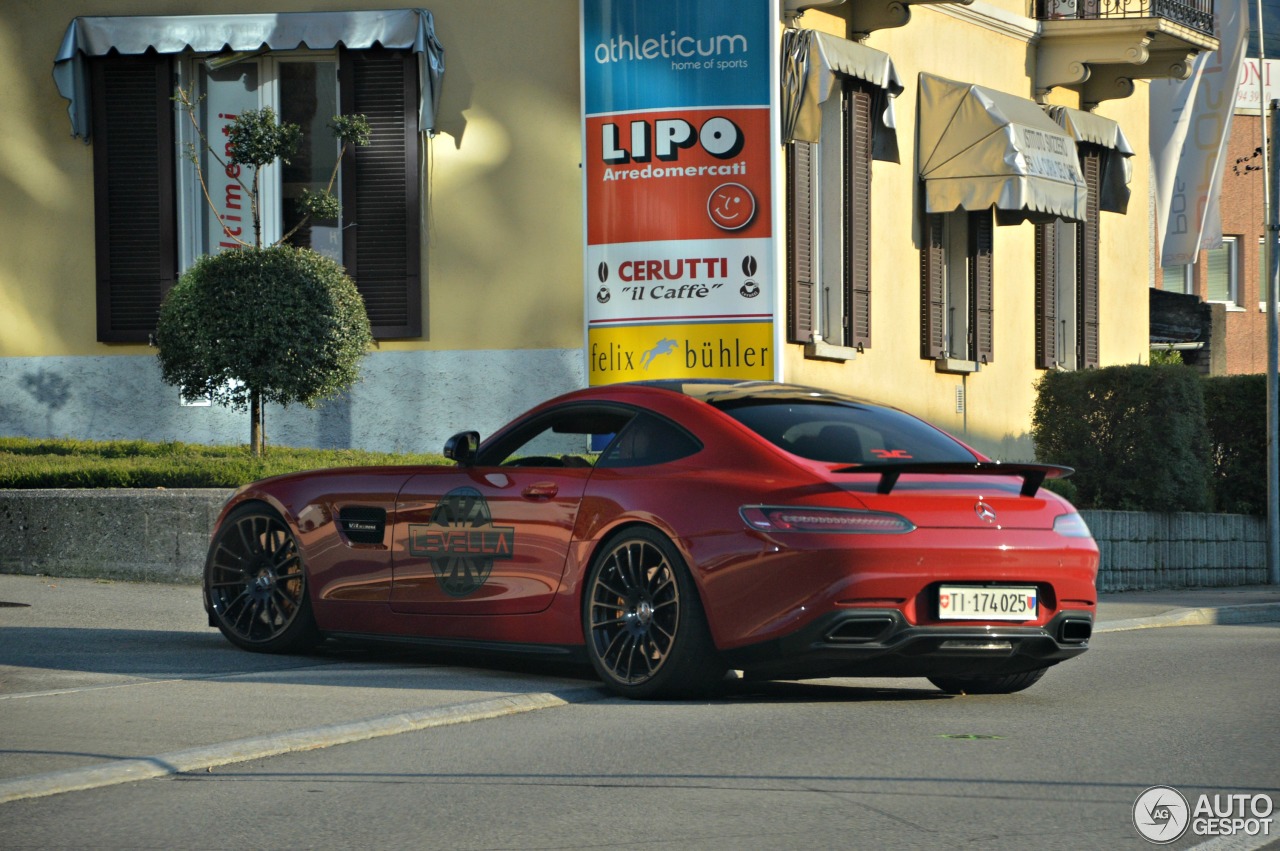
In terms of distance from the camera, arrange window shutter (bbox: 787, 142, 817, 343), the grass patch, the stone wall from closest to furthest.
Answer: the stone wall, the grass patch, window shutter (bbox: 787, 142, 817, 343)

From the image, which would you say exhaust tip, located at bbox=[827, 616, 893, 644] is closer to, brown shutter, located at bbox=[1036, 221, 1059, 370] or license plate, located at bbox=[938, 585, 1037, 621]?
license plate, located at bbox=[938, 585, 1037, 621]

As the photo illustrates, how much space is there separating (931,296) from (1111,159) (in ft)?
14.6

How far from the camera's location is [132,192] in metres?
19.8

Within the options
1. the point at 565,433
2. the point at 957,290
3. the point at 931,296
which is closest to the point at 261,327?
the point at 565,433

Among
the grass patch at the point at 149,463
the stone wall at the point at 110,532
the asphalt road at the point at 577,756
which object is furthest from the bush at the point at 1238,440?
the asphalt road at the point at 577,756

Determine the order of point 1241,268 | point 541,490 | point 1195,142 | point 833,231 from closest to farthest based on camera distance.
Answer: point 541,490, point 833,231, point 1195,142, point 1241,268

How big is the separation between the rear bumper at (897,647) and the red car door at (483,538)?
1182mm

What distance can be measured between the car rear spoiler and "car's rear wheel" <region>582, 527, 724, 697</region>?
2.79ft

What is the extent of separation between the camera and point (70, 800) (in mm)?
5938

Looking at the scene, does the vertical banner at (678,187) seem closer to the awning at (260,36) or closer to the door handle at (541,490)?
the awning at (260,36)

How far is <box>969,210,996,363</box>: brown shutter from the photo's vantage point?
955 inches

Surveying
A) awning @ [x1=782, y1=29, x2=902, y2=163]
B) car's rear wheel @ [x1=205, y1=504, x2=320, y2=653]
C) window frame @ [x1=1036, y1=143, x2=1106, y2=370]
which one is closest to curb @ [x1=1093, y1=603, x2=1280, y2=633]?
car's rear wheel @ [x1=205, y1=504, x2=320, y2=653]

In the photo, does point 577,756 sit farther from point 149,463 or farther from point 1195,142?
point 1195,142

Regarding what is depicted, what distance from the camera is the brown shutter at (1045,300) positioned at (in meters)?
25.8
